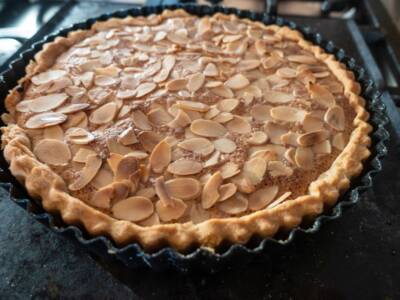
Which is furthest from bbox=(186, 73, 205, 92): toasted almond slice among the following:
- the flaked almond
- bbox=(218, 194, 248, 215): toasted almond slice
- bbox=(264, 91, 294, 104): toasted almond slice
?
bbox=(218, 194, 248, 215): toasted almond slice

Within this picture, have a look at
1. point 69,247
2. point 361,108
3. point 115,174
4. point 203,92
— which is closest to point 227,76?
point 203,92

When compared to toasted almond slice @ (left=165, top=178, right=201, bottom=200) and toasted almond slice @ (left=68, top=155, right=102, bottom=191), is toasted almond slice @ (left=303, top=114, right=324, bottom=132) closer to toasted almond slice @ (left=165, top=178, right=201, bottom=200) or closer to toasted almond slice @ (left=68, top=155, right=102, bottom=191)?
toasted almond slice @ (left=165, top=178, right=201, bottom=200)

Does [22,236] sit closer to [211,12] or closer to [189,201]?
[189,201]

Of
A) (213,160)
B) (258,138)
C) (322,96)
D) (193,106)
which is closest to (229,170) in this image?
(213,160)

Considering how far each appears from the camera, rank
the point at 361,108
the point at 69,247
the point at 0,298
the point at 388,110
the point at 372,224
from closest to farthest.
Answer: the point at 0,298 → the point at 69,247 → the point at 372,224 → the point at 361,108 → the point at 388,110

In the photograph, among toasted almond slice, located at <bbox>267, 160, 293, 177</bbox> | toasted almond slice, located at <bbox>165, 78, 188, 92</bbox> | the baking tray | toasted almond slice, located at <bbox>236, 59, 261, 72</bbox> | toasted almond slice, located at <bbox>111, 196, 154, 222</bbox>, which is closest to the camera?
the baking tray

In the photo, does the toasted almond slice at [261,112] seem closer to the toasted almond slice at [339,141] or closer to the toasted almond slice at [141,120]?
the toasted almond slice at [339,141]

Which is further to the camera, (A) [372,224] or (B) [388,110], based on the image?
(B) [388,110]
